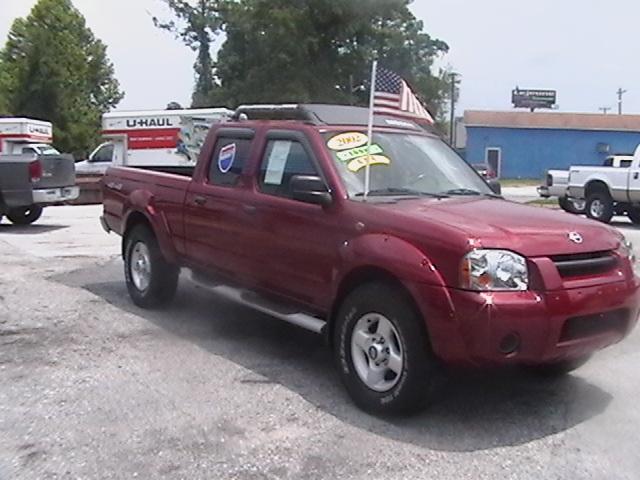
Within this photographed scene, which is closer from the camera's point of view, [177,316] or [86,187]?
[177,316]

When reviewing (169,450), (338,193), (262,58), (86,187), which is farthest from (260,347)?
(262,58)

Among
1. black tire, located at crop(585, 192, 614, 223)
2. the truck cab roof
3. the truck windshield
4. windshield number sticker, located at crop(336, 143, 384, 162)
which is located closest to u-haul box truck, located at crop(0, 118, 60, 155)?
black tire, located at crop(585, 192, 614, 223)

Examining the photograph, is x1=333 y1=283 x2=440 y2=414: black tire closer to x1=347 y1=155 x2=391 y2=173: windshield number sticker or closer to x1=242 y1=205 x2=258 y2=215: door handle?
x1=347 y1=155 x2=391 y2=173: windshield number sticker

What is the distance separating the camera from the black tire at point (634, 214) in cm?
1980

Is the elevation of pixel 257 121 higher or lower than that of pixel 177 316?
higher

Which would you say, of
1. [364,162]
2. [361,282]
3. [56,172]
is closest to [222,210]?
[364,162]

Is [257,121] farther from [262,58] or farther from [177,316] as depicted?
[262,58]

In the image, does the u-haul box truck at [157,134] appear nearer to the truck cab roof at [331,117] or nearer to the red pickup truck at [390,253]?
the truck cab roof at [331,117]

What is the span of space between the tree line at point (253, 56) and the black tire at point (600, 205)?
1955 centimetres

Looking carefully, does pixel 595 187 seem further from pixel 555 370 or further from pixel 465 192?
pixel 555 370

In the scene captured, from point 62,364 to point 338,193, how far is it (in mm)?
2481

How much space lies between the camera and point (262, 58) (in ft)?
139

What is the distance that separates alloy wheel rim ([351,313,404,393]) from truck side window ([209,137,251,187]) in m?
2.02

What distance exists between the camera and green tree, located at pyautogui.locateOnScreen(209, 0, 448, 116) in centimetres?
4069
